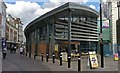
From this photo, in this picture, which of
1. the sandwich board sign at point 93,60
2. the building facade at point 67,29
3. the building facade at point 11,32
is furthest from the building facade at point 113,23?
the building facade at point 11,32

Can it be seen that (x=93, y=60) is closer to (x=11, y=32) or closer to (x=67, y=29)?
(x=67, y=29)

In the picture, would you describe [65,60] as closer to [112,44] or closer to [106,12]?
[112,44]

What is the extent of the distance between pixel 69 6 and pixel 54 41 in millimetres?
8956

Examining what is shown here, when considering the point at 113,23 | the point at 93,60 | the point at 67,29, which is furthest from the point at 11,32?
the point at 93,60

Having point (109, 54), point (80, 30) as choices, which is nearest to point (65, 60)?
point (80, 30)

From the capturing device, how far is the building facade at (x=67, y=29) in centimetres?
3475

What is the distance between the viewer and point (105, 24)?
43.2 m

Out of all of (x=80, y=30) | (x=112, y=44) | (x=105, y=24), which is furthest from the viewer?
(x=112, y=44)

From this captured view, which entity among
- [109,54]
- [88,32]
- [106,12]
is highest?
[106,12]

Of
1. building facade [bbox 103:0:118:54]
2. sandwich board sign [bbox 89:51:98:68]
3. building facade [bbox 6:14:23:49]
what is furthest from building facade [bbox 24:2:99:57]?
building facade [bbox 6:14:23:49]

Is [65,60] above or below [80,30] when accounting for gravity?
below

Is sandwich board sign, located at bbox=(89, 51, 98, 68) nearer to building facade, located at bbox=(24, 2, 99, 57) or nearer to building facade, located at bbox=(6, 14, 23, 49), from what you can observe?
building facade, located at bbox=(24, 2, 99, 57)

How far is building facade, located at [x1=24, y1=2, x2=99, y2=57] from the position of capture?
34750 millimetres

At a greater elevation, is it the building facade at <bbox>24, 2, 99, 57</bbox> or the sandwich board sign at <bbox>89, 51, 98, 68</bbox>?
the building facade at <bbox>24, 2, 99, 57</bbox>
